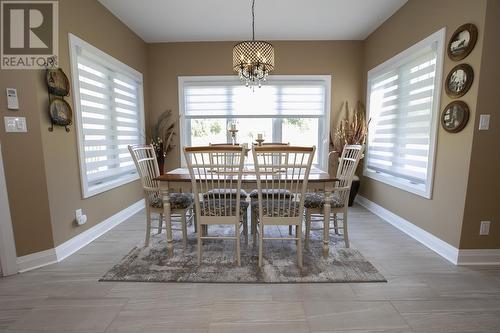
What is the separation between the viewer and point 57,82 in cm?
220

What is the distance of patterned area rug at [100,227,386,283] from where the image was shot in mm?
1947

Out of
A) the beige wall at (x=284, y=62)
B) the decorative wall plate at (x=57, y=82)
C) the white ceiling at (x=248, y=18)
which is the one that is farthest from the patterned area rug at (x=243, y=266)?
the white ceiling at (x=248, y=18)

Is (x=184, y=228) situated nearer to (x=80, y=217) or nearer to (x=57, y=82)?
(x=80, y=217)

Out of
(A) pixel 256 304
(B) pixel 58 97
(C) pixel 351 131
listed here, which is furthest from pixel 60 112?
(C) pixel 351 131

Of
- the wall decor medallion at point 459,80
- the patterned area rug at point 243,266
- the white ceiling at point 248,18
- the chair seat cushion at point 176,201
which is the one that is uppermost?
the white ceiling at point 248,18

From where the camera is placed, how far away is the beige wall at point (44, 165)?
196cm

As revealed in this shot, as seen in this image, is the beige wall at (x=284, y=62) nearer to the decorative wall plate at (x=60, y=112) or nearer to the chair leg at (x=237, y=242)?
the decorative wall plate at (x=60, y=112)

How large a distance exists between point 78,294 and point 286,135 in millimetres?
3461

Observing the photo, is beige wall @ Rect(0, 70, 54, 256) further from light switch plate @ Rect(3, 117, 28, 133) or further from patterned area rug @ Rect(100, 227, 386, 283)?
patterned area rug @ Rect(100, 227, 386, 283)

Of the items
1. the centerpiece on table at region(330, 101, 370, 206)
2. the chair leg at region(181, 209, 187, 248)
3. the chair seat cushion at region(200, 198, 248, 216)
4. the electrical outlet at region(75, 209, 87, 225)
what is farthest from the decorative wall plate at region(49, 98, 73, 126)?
the centerpiece on table at region(330, 101, 370, 206)

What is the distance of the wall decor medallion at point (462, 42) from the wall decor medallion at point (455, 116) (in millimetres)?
410

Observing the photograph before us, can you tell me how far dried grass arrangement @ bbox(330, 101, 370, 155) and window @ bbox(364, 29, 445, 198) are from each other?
16cm

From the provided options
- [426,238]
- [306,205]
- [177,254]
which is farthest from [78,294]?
[426,238]

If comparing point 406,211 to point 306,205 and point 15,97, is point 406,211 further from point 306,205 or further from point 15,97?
point 15,97
